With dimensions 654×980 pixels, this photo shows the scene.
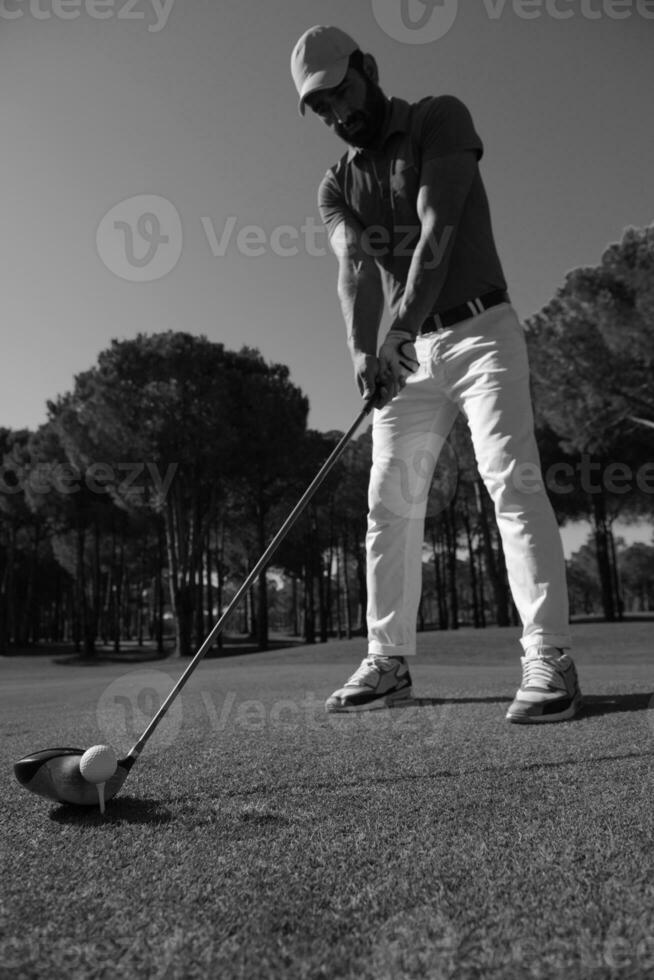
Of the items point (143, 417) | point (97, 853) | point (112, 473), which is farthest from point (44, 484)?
point (97, 853)

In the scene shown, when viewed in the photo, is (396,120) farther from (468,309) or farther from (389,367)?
(389,367)

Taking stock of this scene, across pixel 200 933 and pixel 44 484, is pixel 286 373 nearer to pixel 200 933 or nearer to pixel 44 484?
pixel 44 484

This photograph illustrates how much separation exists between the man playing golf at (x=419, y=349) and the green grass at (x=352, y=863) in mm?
858

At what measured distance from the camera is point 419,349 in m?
3.62

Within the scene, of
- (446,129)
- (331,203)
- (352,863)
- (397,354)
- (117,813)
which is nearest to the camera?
(352,863)

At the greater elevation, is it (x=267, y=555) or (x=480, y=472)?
(x=480, y=472)

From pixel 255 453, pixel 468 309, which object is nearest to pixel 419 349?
pixel 468 309

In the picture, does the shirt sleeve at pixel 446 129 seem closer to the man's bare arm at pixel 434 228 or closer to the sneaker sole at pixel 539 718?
the man's bare arm at pixel 434 228

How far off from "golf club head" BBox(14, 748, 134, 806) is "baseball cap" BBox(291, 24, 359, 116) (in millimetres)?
3209

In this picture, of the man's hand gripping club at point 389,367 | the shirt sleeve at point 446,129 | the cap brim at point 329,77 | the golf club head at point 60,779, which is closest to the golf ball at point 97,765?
the golf club head at point 60,779

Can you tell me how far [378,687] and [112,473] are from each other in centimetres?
2877

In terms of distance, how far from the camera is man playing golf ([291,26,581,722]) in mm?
3197

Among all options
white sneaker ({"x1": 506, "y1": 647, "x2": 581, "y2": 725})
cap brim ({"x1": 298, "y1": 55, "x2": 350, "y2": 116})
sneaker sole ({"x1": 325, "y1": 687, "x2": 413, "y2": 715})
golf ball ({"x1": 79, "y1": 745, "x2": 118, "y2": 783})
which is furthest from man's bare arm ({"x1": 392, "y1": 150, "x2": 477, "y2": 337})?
golf ball ({"x1": 79, "y1": 745, "x2": 118, "y2": 783})

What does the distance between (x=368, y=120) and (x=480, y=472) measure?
6.26 feet
